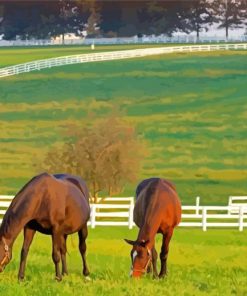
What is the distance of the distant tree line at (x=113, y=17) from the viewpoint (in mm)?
137500

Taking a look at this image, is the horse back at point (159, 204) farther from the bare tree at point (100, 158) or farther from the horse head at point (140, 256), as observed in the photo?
the bare tree at point (100, 158)

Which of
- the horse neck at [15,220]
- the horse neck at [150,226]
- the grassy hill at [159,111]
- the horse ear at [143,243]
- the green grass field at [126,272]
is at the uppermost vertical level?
the horse neck at [15,220]

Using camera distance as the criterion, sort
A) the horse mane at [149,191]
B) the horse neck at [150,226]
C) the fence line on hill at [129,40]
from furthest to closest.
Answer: the fence line on hill at [129,40], the horse mane at [149,191], the horse neck at [150,226]

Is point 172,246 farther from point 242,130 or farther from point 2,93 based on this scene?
point 2,93

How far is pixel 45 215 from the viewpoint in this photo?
1541cm

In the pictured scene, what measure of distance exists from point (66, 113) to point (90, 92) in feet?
27.8

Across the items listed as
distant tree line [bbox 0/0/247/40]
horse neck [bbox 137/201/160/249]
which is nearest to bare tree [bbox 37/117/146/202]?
horse neck [bbox 137/201/160/249]

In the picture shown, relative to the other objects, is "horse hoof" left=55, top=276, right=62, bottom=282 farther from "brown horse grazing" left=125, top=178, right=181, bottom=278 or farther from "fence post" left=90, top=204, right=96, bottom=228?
"fence post" left=90, top=204, right=96, bottom=228

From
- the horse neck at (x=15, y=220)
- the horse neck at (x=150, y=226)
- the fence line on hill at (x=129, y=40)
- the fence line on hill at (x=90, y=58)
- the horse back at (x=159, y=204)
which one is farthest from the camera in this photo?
the fence line on hill at (x=129, y=40)

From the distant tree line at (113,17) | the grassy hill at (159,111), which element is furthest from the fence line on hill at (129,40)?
the grassy hill at (159,111)

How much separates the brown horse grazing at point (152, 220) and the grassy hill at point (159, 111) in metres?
31.6

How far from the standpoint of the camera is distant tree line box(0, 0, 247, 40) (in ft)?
451

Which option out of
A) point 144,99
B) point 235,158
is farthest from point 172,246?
point 144,99

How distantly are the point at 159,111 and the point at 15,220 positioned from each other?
2325 inches
